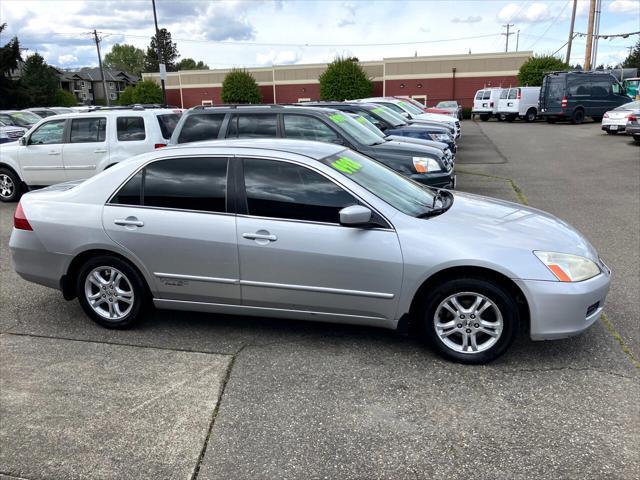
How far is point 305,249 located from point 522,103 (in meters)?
33.7

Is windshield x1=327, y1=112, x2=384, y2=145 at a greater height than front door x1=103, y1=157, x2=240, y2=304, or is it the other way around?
windshield x1=327, y1=112, x2=384, y2=145

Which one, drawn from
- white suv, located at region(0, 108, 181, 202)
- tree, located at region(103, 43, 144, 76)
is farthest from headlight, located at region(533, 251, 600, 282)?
tree, located at region(103, 43, 144, 76)

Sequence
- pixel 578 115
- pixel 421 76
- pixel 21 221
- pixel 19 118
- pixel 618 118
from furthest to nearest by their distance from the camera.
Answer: pixel 421 76
pixel 578 115
pixel 618 118
pixel 19 118
pixel 21 221

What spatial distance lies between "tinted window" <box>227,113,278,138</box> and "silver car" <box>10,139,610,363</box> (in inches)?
121

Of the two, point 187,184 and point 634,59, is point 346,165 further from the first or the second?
Answer: point 634,59

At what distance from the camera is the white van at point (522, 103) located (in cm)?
3416

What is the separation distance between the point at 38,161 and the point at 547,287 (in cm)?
995

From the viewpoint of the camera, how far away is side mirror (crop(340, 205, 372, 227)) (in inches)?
152

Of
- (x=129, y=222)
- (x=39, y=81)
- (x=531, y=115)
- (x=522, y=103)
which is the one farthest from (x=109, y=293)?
(x=39, y=81)

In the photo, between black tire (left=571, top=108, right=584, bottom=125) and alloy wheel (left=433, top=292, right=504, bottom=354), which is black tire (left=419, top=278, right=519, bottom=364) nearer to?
alloy wheel (left=433, top=292, right=504, bottom=354)

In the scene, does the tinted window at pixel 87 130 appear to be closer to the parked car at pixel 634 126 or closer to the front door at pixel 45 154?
the front door at pixel 45 154

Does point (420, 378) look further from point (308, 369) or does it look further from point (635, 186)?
point (635, 186)

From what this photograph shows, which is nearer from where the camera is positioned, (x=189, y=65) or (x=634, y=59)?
(x=634, y=59)

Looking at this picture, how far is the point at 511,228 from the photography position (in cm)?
407
